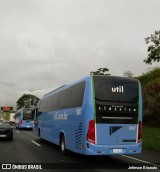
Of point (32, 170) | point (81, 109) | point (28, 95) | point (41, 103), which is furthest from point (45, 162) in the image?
point (28, 95)

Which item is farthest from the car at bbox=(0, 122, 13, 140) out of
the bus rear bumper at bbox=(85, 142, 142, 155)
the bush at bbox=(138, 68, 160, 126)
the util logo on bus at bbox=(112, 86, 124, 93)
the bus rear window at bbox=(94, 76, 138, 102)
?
the bush at bbox=(138, 68, 160, 126)

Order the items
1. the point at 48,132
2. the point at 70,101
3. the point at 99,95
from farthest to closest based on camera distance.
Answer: the point at 48,132 → the point at 70,101 → the point at 99,95

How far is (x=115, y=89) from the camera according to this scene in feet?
39.5

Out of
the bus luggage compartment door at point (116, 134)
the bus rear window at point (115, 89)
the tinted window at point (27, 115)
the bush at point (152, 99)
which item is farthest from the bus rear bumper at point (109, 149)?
the tinted window at point (27, 115)

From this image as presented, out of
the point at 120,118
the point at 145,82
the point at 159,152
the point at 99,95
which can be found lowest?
the point at 159,152

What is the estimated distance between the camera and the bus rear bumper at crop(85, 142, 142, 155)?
37.0 ft

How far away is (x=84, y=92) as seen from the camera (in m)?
12.0

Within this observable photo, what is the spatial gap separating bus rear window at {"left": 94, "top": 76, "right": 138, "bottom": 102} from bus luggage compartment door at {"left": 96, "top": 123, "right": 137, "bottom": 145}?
1.01 metres

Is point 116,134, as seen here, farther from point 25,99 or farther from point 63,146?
point 25,99

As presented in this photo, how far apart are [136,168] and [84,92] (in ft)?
11.1

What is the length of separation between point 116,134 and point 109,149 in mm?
644

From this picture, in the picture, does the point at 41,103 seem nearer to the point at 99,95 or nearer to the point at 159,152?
the point at 159,152

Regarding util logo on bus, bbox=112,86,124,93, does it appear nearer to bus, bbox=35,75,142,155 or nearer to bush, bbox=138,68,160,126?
bus, bbox=35,75,142,155

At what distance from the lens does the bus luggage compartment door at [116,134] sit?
11500 millimetres
